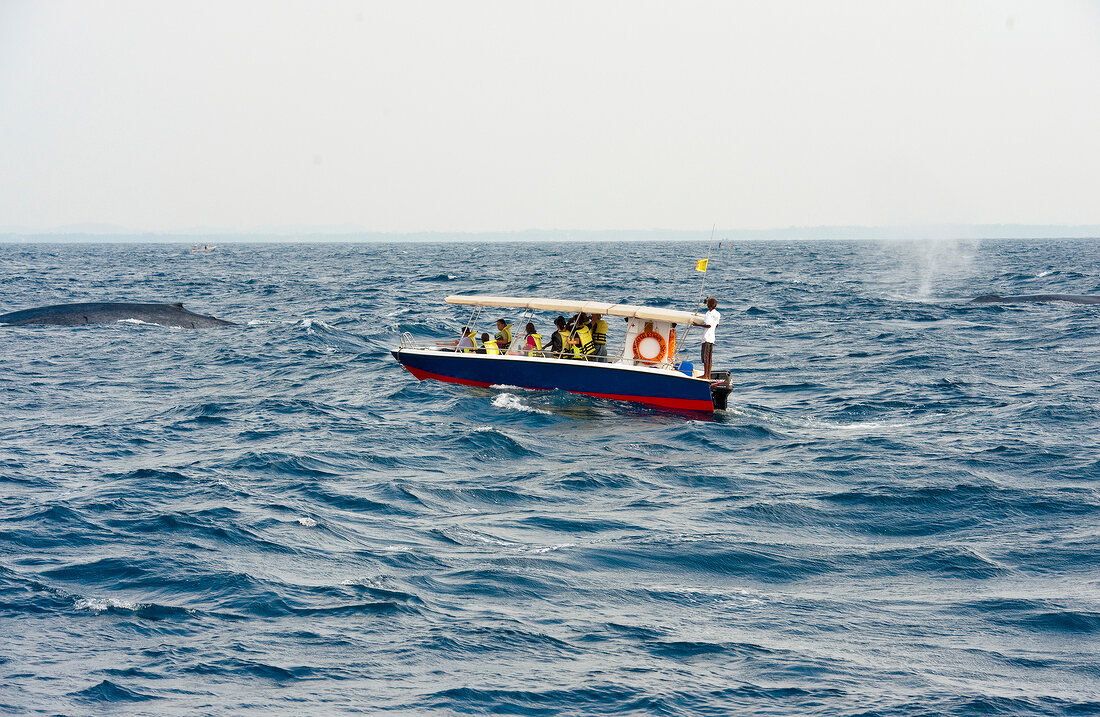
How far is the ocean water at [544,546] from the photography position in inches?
373

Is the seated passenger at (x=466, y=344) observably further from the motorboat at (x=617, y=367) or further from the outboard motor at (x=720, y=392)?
the outboard motor at (x=720, y=392)

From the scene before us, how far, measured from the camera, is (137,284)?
7412 cm

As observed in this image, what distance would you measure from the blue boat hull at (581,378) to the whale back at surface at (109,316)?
20208 mm

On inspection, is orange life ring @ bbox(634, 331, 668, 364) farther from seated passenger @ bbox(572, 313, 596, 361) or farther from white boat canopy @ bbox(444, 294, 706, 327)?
seated passenger @ bbox(572, 313, 596, 361)

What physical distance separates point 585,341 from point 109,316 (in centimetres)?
2729

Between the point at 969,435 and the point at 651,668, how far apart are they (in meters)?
13.6

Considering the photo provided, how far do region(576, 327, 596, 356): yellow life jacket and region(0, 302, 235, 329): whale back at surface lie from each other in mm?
22611

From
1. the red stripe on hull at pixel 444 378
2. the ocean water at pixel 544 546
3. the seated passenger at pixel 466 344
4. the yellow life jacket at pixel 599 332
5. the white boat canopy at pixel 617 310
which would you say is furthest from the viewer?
the seated passenger at pixel 466 344

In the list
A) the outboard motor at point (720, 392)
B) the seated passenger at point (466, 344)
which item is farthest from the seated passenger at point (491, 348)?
the outboard motor at point (720, 392)

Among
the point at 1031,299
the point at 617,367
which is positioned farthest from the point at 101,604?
the point at 1031,299

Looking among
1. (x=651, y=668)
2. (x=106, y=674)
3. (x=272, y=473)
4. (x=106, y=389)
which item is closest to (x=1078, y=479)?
(x=651, y=668)

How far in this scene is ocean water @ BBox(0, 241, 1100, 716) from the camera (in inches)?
373

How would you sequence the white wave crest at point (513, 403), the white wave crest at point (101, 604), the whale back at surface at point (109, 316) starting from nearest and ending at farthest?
the white wave crest at point (101, 604) → the white wave crest at point (513, 403) → the whale back at surface at point (109, 316)

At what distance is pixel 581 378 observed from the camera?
77.8 feet
